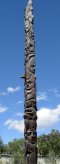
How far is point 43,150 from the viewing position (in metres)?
107

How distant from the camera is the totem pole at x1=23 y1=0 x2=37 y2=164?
14.1 meters

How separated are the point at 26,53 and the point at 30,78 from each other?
1025 mm

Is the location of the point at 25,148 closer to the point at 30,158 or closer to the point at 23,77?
the point at 30,158

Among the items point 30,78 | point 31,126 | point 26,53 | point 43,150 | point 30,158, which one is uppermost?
point 43,150

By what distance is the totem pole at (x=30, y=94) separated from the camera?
14102mm

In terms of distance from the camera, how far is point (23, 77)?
1498cm

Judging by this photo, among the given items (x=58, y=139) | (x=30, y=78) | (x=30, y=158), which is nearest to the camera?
(x=30, y=158)

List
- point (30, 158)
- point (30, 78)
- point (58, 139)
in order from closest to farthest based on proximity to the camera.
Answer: point (30, 158), point (30, 78), point (58, 139)

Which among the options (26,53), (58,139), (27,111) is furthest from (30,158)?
(58,139)

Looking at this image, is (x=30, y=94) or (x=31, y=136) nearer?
(x=31, y=136)

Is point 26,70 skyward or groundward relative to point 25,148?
skyward

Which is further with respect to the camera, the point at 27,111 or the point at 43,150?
the point at 43,150

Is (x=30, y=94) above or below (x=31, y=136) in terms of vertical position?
above

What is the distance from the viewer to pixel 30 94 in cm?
1450
